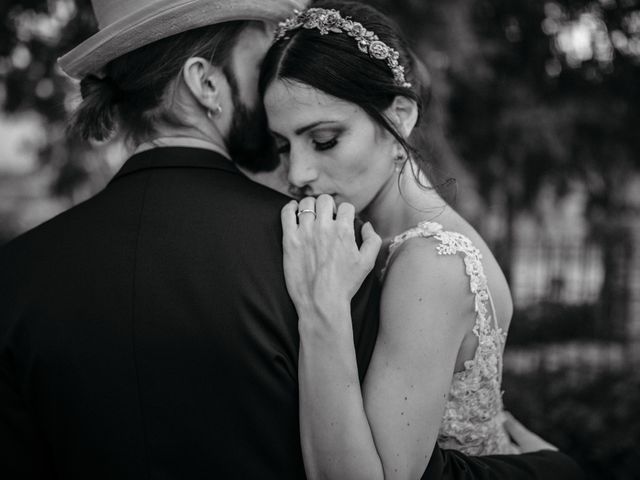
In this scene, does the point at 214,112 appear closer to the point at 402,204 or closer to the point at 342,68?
→ the point at 342,68

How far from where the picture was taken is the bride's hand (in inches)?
67.2

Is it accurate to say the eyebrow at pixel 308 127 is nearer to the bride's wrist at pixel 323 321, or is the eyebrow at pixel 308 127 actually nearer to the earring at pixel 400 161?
the earring at pixel 400 161

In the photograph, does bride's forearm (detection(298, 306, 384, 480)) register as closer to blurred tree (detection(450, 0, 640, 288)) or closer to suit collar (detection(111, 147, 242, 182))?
suit collar (detection(111, 147, 242, 182))

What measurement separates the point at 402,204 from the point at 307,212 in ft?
2.20

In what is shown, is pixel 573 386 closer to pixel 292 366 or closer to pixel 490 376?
pixel 490 376

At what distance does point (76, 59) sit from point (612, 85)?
8.44 m

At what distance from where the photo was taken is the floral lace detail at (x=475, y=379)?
6.79 ft

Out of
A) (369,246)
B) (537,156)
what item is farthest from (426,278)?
(537,156)

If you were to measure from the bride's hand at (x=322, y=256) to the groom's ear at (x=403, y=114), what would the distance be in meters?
0.56

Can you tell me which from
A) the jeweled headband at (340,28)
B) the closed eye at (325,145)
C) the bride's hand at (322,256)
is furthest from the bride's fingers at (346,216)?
the jeweled headband at (340,28)

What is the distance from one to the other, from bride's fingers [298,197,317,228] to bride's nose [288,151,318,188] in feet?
1.02

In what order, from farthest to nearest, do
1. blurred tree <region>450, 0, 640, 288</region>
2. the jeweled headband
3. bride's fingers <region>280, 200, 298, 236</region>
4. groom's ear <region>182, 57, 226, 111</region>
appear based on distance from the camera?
blurred tree <region>450, 0, 640, 288</region> → the jeweled headband → groom's ear <region>182, 57, 226, 111</region> → bride's fingers <region>280, 200, 298, 236</region>

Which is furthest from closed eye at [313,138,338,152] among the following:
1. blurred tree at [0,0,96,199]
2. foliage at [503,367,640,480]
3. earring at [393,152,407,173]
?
blurred tree at [0,0,96,199]

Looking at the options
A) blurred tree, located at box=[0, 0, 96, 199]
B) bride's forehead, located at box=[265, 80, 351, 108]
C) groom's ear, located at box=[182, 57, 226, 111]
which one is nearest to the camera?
groom's ear, located at box=[182, 57, 226, 111]
